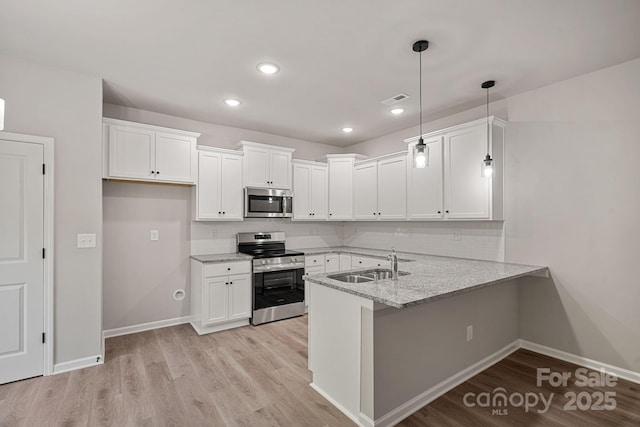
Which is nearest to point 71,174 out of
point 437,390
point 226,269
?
point 226,269

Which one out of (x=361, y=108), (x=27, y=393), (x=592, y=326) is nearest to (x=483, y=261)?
(x=592, y=326)

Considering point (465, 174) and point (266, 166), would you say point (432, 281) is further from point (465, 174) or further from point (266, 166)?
point (266, 166)

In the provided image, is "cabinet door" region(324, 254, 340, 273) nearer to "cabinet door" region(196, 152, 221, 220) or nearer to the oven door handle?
the oven door handle

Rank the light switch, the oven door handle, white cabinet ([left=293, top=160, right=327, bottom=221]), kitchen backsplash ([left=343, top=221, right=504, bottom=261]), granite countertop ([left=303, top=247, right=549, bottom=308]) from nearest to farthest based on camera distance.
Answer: granite countertop ([left=303, top=247, right=549, bottom=308])
the light switch
kitchen backsplash ([left=343, top=221, right=504, bottom=261])
the oven door handle
white cabinet ([left=293, top=160, right=327, bottom=221])

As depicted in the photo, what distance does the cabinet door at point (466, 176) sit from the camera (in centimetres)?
336

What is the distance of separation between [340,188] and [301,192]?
70cm

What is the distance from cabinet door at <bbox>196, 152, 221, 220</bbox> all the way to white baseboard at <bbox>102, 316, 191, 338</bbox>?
1.43 m

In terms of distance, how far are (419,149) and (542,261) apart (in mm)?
1943

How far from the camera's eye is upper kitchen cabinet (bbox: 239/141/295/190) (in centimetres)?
435

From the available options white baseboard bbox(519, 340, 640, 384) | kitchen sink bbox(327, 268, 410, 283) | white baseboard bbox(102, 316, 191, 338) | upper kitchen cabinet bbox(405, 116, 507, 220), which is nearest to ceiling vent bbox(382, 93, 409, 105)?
upper kitchen cabinet bbox(405, 116, 507, 220)

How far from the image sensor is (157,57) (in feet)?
8.70

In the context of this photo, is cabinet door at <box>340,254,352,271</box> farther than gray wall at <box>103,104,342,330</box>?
Yes

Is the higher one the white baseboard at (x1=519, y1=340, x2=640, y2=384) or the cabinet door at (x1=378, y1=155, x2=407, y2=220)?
the cabinet door at (x1=378, y1=155, x2=407, y2=220)

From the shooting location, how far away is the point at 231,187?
4.22 m
